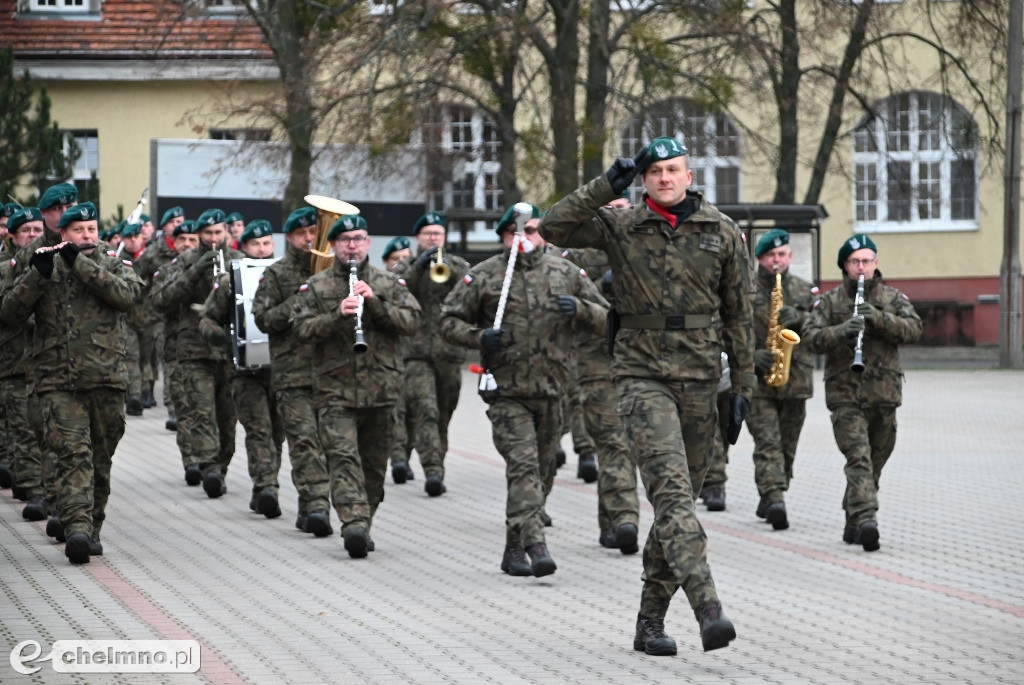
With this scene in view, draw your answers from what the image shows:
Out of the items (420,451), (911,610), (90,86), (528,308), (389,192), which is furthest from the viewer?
(90,86)

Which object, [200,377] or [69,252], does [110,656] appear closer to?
[69,252]

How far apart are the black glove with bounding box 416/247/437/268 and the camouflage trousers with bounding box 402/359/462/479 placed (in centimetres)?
90

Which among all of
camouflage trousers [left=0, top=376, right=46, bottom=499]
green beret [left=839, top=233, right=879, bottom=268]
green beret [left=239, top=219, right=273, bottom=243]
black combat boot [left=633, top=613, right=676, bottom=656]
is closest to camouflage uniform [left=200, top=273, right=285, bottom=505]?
green beret [left=239, top=219, right=273, bottom=243]

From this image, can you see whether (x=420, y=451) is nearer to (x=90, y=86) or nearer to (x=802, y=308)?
(x=802, y=308)

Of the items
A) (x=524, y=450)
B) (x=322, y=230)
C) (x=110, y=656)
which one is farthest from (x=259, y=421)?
(x=110, y=656)

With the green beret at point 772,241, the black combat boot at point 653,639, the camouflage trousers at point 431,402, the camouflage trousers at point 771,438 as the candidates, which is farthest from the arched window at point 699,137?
the black combat boot at point 653,639

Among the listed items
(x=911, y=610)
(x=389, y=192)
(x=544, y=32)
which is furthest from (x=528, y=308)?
(x=389, y=192)

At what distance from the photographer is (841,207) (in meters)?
36.4

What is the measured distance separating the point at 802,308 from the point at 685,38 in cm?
1388

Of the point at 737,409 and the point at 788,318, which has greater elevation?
the point at 788,318

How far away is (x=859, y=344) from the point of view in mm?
11398

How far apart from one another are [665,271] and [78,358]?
3959 millimetres

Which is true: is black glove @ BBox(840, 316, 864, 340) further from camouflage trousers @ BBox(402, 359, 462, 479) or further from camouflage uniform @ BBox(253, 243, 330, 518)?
camouflage trousers @ BBox(402, 359, 462, 479)

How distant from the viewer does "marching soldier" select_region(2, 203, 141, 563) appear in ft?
33.9
